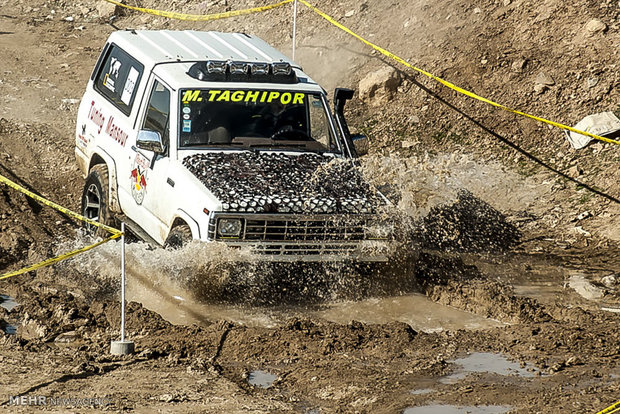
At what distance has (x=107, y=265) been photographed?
1015 cm

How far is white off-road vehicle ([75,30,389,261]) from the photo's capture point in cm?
920

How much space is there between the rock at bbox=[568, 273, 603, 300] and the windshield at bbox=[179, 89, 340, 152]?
2.84m

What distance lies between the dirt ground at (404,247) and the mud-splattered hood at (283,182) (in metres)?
0.55

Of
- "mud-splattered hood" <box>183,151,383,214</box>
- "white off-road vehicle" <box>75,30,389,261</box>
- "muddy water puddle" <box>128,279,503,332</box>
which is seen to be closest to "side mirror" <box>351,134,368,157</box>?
"white off-road vehicle" <box>75,30,389,261</box>

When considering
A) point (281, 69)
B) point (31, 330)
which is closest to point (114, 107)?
point (281, 69)

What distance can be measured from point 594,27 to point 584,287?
570cm

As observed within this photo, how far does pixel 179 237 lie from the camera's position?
30.6ft

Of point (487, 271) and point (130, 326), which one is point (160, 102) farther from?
point (487, 271)

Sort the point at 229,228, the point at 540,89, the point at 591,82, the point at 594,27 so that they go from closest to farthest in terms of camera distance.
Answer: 1. the point at 229,228
2. the point at 591,82
3. the point at 540,89
4. the point at 594,27

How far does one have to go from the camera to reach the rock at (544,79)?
14.5 meters

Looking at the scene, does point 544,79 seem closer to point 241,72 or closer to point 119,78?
point 241,72

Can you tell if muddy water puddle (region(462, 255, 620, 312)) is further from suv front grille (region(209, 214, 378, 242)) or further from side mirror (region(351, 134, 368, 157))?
suv front grille (region(209, 214, 378, 242))

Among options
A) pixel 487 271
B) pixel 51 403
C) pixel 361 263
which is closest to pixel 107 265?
pixel 361 263

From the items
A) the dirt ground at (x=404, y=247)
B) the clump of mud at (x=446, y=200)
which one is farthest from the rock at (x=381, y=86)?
the clump of mud at (x=446, y=200)
